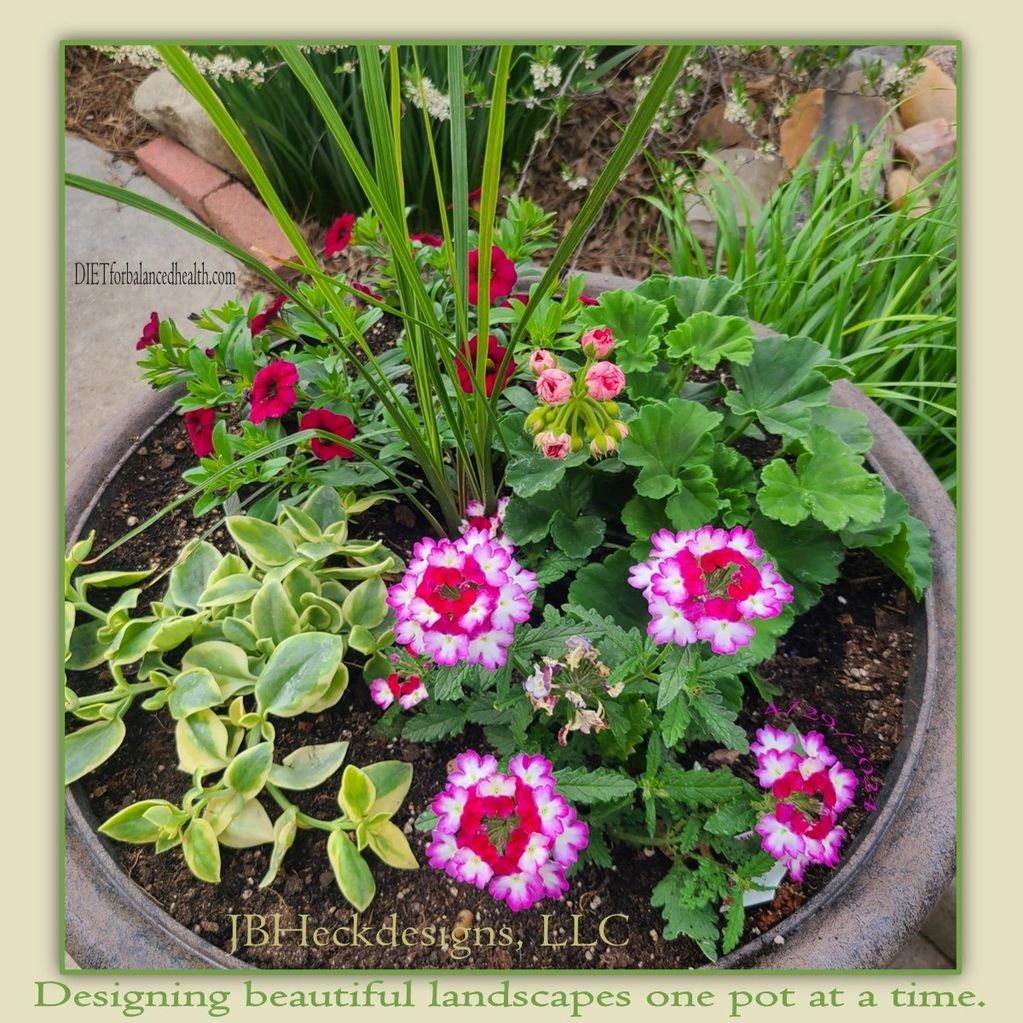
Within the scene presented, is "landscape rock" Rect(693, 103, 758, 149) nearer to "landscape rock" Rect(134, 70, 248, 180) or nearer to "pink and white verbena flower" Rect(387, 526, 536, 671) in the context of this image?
"landscape rock" Rect(134, 70, 248, 180)

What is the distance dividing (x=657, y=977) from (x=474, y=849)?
299 millimetres

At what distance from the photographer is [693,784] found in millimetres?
839

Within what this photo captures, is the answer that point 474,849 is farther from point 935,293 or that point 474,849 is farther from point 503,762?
point 935,293

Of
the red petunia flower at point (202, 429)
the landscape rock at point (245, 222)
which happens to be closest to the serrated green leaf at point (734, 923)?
the red petunia flower at point (202, 429)

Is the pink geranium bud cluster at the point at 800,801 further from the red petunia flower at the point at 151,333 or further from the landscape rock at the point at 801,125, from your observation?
the landscape rock at the point at 801,125

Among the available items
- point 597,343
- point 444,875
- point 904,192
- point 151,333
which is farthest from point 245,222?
point 904,192

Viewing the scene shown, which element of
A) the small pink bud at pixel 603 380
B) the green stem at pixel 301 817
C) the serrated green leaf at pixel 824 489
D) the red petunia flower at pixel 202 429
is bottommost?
the green stem at pixel 301 817

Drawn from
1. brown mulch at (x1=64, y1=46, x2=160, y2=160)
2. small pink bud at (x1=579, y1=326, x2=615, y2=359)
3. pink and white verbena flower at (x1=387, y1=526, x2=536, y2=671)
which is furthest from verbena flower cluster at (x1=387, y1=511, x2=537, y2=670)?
brown mulch at (x1=64, y1=46, x2=160, y2=160)

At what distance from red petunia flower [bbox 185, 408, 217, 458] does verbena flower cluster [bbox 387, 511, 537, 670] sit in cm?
38

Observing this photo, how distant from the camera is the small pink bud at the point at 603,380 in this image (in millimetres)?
846

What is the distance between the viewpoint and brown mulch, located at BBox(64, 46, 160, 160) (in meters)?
1.08

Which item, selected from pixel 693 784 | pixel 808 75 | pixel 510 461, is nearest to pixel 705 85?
pixel 808 75

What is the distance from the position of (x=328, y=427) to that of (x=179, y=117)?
0.69m

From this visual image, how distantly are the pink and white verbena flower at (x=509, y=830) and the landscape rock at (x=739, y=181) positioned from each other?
3.79ft
